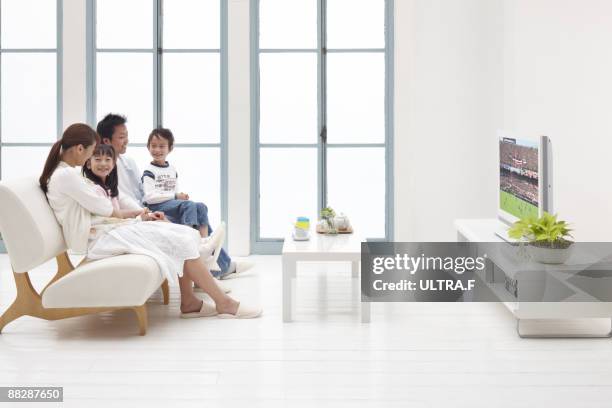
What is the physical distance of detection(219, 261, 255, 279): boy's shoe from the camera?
642cm

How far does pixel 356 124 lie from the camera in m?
7.68

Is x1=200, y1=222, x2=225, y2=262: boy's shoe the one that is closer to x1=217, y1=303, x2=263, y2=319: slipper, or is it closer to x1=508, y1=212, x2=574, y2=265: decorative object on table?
x1=217, y1=303, x2=263, y2=319: slipper

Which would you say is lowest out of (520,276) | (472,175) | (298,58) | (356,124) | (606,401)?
(606,401)

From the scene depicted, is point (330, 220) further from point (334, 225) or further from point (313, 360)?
point (313, 360)

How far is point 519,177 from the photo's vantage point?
518cm

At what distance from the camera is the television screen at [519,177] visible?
4.81 m

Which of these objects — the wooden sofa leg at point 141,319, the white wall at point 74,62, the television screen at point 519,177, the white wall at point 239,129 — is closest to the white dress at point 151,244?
the wooden sofa leg at point 141,319

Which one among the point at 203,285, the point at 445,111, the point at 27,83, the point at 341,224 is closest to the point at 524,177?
the point at 341,224

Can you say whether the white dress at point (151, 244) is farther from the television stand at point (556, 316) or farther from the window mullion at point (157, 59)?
the window mullion at point (157, 59)

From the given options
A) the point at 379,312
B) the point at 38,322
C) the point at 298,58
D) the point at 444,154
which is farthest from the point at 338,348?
the point at 298,58

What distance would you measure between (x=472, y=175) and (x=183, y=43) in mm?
2971

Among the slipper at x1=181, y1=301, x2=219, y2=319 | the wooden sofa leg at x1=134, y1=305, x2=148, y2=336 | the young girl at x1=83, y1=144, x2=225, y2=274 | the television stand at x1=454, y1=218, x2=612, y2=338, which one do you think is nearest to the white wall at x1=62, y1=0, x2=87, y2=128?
the young girl at x1=83, y1=144, x2=225, y2=274

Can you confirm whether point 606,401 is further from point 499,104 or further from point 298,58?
point 298,58

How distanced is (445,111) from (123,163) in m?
3.01
